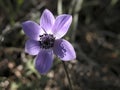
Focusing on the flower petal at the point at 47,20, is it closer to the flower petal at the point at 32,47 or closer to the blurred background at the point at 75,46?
the flower petal at the point at 32,47

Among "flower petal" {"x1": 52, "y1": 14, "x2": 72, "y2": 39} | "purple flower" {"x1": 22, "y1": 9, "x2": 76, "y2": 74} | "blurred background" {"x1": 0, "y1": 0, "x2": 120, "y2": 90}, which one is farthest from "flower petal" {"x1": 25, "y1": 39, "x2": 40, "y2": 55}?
"blurred background" {"x1": 0, "y1": 0, "x2": 120, "y2": 90}

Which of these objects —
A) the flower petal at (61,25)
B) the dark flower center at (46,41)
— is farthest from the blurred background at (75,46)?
the flower petal at (61,25)

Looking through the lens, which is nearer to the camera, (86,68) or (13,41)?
(86,68)

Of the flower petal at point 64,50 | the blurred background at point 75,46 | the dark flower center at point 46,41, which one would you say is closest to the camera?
the flower petal at point 64,50

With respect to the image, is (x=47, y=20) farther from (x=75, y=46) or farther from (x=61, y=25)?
(x=75, y=46)

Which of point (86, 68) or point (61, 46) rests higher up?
point (61, 46)

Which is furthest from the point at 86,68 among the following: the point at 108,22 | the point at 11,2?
the point at 11,2

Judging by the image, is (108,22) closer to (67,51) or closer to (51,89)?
(51,89)
